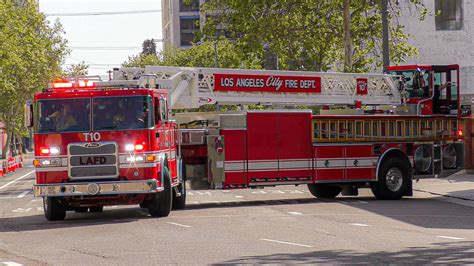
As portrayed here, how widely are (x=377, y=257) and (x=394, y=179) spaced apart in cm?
1372

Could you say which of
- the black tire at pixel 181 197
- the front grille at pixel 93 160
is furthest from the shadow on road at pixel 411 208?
the front grille at pixel 93 160

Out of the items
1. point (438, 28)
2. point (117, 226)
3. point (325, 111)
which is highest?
point (438, 28)

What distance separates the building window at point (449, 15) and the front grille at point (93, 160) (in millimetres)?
46258

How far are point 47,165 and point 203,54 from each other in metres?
55.2

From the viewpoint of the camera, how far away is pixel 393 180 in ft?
89.8

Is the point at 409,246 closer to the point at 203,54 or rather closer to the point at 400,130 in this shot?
the point at 400,130

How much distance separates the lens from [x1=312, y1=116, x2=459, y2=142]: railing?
26781 millimetres

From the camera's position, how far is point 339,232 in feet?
58.8

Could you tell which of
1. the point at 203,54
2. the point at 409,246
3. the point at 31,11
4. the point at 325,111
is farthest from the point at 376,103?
the point at 31,11

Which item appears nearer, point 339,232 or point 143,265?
point 143,265

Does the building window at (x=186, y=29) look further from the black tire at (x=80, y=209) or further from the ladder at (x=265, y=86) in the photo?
the black tire at (x=80, y=209)

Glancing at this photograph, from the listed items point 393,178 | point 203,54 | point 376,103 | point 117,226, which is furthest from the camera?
point 203,54

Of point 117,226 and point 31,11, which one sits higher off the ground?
point 31,11

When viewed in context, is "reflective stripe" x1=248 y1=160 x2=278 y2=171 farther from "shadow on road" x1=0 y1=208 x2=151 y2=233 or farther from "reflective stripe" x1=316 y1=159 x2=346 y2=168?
"shadow on road" x1=0 y1=208 x2=151 y2=233
